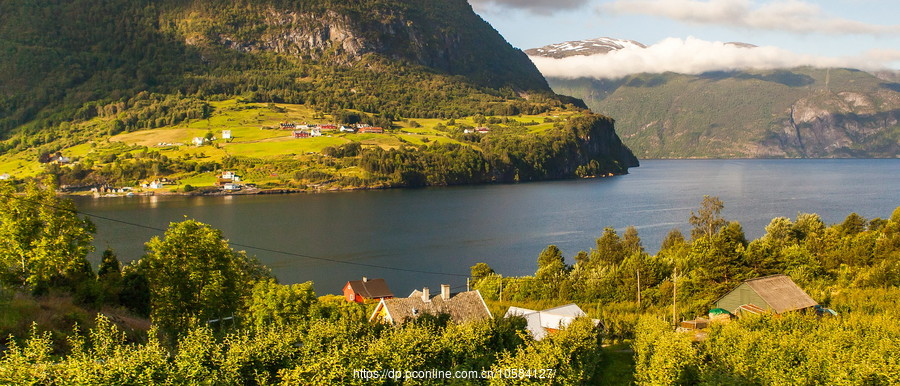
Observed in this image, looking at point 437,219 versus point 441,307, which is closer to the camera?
point 441,307

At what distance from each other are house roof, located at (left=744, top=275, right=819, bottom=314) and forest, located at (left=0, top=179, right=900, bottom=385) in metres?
2.10

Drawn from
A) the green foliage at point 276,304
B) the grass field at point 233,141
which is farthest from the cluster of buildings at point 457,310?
the grass field at point 233,141

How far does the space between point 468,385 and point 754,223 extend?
79.2m

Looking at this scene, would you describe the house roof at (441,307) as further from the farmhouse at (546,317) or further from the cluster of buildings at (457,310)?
the farmhouse at (546,317)

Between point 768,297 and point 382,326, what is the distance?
831 inches

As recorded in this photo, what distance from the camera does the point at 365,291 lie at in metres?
49.8

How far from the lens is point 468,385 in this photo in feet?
61.8

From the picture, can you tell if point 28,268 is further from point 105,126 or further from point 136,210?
point 105,126

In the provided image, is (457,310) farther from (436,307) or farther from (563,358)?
(563,358)

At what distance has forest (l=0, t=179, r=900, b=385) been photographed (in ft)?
57.9

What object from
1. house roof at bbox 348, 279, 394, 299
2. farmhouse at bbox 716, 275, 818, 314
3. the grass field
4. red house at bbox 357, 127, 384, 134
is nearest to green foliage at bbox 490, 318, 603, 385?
farmhouse at bbox 716, 275, 818, 314

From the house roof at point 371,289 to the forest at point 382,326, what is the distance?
368 centimetres

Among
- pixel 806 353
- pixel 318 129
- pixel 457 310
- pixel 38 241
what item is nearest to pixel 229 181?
pixel 318 129

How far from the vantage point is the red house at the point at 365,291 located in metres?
49.5
